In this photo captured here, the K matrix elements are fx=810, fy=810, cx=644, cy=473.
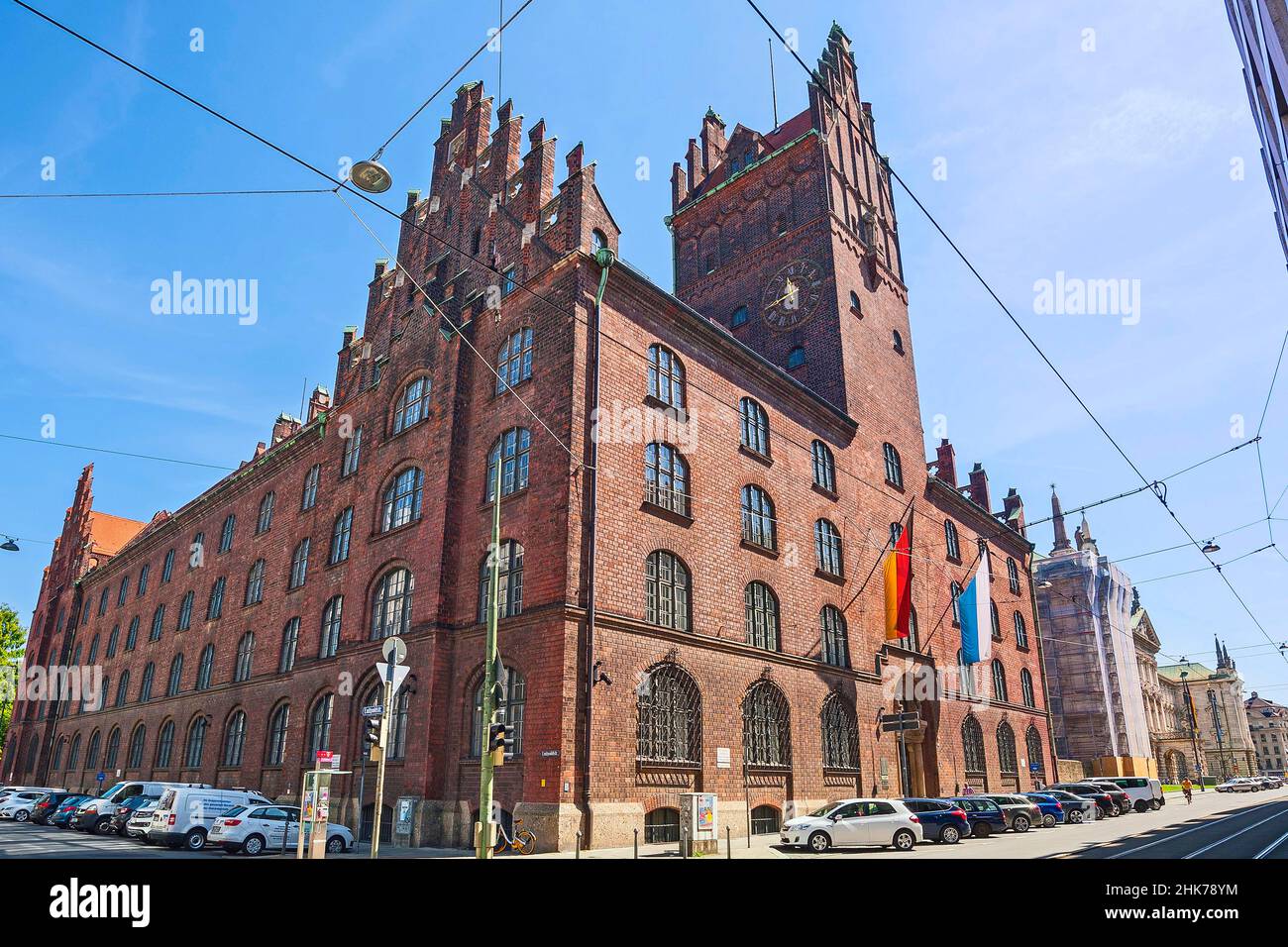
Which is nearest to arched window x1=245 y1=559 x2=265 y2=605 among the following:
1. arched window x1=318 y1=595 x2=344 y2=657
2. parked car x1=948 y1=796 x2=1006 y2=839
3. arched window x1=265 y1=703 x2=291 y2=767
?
arched window x1=265 y1=703 x2=291 y2=767

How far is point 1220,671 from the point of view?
131250 millimetres

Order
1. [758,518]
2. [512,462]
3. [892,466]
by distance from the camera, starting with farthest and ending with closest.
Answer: [892,466], [758,518], [512,462]

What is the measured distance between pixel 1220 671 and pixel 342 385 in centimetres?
14758

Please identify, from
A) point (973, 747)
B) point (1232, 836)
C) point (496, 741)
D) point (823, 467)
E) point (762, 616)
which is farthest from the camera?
point (973, 747)

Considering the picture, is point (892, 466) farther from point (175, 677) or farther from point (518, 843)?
point (175, 677)

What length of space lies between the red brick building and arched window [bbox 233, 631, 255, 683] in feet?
0.50

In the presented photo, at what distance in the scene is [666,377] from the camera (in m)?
27.4

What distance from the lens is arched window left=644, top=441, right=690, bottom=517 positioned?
2528 centimetres

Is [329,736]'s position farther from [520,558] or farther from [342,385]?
[342,385]

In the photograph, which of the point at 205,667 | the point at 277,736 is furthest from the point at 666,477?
the point at 205,667

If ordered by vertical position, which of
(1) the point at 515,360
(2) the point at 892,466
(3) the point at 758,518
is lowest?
(3) the point at 758,518

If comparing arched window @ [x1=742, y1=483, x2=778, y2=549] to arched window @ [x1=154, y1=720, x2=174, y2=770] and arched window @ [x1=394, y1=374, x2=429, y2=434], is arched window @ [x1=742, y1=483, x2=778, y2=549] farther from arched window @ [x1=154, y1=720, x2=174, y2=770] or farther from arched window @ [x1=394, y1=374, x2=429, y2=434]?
arched window @ [x1=154, y1=720, x2=174, y2=770]

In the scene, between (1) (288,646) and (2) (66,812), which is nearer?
(2) (66,812)

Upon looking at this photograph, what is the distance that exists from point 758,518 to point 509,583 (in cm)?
993
